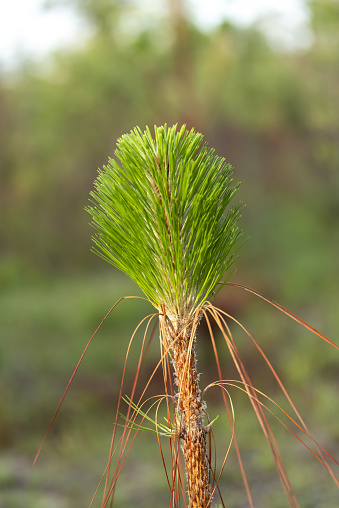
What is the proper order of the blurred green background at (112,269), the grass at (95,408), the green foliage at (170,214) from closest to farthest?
1. the green foliage at (170,214)
2. the grass at (95,408)
3. the blurred green background at (112,269)

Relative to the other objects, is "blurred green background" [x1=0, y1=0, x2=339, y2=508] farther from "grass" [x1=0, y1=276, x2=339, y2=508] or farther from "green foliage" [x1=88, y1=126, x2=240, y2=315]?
"green foliage" [x1=88, y1=126, x2=240, y2=315]

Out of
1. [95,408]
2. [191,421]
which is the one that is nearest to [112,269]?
[95,408]

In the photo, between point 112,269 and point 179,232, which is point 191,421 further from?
point 112,269

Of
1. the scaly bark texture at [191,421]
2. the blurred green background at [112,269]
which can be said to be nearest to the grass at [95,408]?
the blurred green background at [112,269]

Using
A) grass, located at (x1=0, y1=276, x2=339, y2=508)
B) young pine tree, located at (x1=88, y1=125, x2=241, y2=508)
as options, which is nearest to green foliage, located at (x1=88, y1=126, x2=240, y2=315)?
young pine tree, located at (x1=88, y1=125, x2=241, y2=508)

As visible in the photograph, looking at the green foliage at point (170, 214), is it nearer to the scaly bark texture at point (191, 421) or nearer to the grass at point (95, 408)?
the scaly bark texture at point (191, 421)

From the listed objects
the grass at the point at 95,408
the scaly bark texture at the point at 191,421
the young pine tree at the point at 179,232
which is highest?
the young pine tree at the point at 179,232

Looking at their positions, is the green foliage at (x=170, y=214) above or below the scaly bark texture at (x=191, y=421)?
above
